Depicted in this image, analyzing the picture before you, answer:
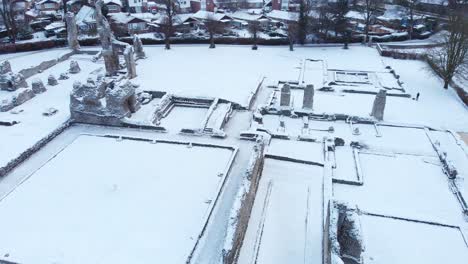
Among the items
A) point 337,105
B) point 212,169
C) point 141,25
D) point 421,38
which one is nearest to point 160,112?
point 212,169

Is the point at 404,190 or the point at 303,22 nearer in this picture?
the point at 404,190

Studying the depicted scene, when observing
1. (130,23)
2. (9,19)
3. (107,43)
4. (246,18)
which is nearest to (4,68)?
(107,43)

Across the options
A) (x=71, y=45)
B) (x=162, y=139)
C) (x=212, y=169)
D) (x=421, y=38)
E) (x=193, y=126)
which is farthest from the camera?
(x=421, y=38)

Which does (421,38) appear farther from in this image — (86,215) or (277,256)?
(86,215)

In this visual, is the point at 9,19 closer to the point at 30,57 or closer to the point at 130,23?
the point at 30,57

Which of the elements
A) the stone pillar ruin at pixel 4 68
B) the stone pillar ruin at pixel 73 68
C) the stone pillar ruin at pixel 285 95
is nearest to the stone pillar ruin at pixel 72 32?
the stone pillar ruin at pixel 73 68

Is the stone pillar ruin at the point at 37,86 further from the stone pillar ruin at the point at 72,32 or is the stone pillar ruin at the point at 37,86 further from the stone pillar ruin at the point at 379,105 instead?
the stone pillar ruin at the point at 379,105
